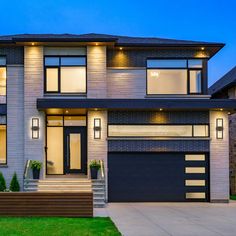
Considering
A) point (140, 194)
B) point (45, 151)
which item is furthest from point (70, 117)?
point (140, 194)

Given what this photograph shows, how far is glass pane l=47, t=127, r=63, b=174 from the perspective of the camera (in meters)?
20.2

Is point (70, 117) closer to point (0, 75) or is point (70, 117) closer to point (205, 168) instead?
point (0, 75)

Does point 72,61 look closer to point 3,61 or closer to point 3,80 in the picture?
point 3,61

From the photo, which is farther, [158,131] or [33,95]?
[158,131]

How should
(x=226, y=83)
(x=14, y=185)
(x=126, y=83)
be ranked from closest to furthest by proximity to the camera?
(x=14, y=185) < (x=126, y=83) < (x=226, y=83)

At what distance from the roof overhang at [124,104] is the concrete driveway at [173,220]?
4.39 meters

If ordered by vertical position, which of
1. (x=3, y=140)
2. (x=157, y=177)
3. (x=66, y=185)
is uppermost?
(x=3, y=140)

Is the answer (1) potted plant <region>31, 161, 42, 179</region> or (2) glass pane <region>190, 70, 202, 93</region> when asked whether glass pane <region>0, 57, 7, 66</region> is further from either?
(2) glass pane <region>190, 70, 202, 93</region>

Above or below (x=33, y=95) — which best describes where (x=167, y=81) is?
above

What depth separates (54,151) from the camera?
66.6ft

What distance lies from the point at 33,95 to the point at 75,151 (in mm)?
3393

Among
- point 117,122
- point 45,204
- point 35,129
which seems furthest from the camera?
point 117,122

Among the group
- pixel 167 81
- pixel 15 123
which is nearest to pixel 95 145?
pixel 15 123

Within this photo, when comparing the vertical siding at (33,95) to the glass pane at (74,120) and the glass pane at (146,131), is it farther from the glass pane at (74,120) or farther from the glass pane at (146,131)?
the glass pane at (146,131)
